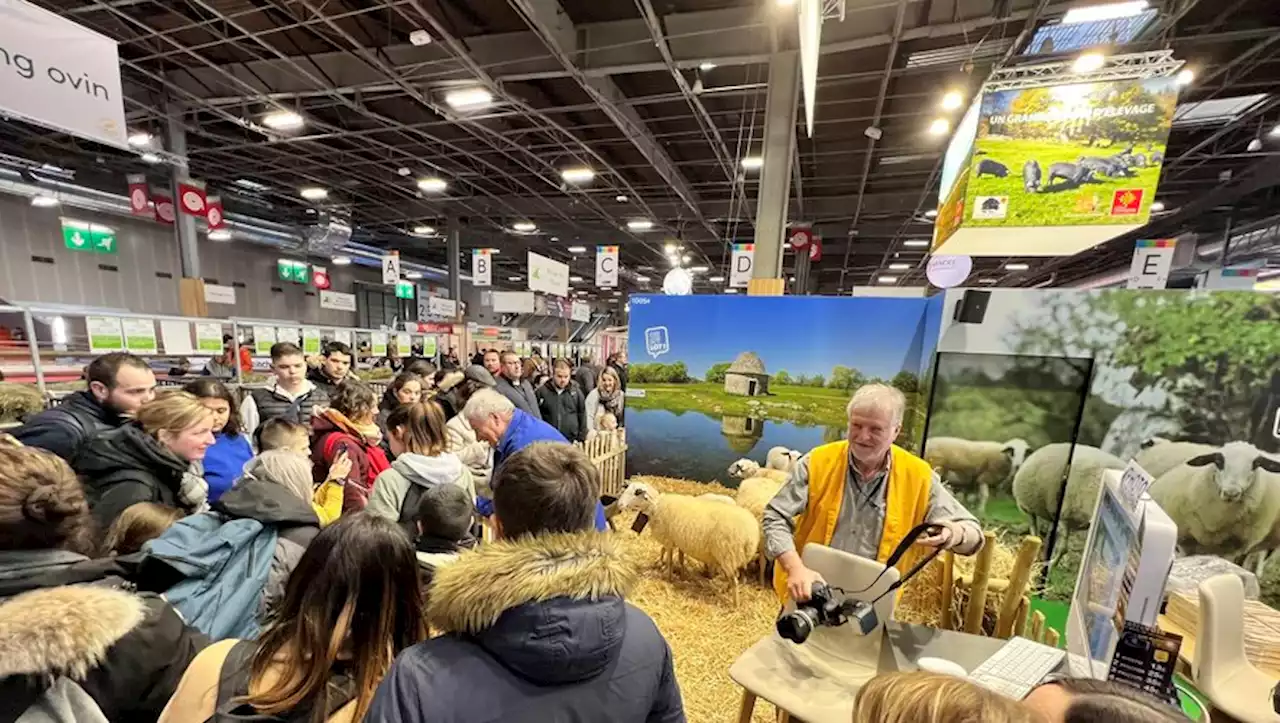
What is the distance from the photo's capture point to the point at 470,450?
376 centimetres

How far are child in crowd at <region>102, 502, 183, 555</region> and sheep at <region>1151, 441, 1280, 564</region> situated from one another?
5.16 m

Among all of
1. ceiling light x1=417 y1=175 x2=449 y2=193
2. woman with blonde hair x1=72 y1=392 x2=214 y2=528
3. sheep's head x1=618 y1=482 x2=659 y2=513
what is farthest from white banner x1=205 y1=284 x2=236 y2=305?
sheep's head x1=618 y1=482 x2=659 y2=513

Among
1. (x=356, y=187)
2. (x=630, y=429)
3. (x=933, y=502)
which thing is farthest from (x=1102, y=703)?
(x=356, y=187)

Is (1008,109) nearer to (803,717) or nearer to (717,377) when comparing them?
(717,377)

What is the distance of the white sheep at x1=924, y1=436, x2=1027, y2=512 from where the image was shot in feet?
11.5

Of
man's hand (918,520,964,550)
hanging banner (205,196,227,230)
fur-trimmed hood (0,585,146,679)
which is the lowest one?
man's hand (918,520,964,550)

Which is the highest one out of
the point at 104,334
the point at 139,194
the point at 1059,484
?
the point at 139,194

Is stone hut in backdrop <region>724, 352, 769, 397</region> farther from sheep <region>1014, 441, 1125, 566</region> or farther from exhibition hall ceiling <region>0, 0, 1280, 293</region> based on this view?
exhibition hall ceiling <region>0, 0, 1280, 293</region>

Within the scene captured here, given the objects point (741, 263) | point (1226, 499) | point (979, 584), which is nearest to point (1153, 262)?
point (741, 263)

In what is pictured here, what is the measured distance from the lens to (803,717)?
159 cm

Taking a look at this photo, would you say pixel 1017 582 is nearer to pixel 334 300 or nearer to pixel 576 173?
pixel 576 173

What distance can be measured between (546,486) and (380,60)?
22.7 feet

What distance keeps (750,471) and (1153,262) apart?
26.6 feet

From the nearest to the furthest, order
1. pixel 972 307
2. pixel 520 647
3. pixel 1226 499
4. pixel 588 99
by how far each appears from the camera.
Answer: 1. pixel 520 647
2. pixel 1226 499
3. pixel 972 307
4. pixel 588 99
